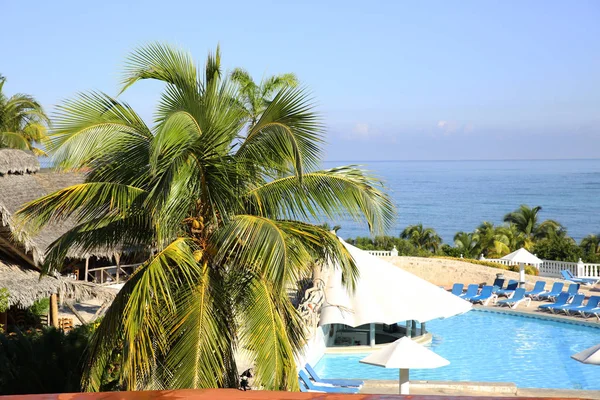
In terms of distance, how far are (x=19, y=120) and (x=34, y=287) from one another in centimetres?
2839

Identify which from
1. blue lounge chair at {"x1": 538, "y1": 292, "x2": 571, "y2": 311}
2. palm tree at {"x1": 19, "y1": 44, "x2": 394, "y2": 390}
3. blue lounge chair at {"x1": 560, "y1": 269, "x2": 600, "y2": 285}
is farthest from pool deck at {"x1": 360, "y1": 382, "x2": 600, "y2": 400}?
blue lounge chair at {"x1": 560, "y1": 269, "x2": 600, "y2": 285}

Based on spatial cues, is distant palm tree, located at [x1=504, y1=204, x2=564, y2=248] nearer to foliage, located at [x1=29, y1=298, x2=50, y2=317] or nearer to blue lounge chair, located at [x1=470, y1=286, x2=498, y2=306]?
blue lounge chair, located at [x1=470, y1=286, x2=498, y2=306]

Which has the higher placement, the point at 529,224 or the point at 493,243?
the point at 529,224

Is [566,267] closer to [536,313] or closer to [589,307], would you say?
[536,313]

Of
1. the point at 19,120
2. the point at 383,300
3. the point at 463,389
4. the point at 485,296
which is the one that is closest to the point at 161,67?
the point at 463,389

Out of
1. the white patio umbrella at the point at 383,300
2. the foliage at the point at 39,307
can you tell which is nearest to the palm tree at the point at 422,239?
the white patio umbrella at the point at 383,300

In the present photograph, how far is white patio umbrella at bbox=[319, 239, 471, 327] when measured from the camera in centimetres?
1572

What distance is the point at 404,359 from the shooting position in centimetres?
1078

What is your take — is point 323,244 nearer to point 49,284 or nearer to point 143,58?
point 143,58

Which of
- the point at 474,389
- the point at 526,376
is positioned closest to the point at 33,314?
the point at 474,389

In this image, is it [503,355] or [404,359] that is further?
[503,355]

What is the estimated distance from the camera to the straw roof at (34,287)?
12005 mm

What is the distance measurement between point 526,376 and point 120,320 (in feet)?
37.1

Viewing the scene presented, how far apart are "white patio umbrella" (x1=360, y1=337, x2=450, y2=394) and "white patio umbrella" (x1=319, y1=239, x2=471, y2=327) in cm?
432
